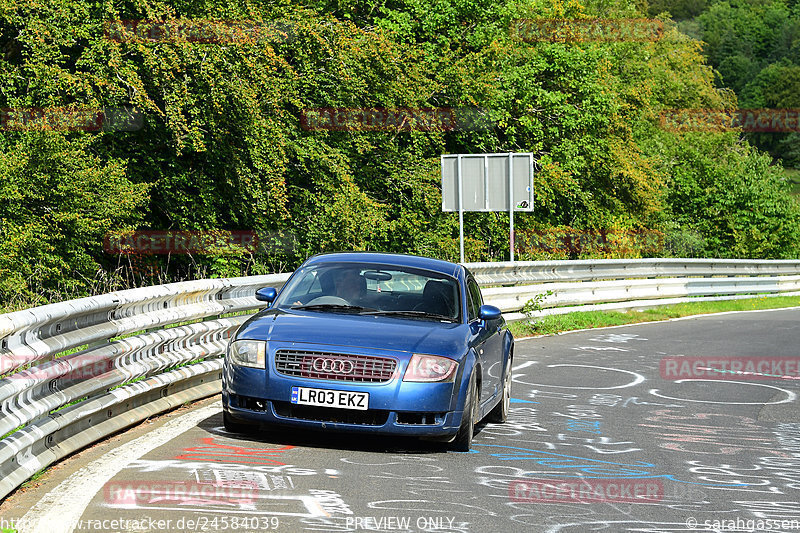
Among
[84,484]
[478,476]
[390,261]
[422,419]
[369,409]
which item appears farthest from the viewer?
[390,261]

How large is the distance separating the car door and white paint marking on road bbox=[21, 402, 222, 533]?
2.19 meters

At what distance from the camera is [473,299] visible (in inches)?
387

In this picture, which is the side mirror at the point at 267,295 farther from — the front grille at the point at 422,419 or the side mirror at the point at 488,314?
the front grille at the point at 422,419

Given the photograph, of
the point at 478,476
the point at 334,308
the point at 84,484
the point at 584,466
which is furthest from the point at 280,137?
the point at 84,484

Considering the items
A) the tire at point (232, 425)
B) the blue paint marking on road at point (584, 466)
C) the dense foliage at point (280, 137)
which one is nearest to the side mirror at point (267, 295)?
the tire at point (232, 425)

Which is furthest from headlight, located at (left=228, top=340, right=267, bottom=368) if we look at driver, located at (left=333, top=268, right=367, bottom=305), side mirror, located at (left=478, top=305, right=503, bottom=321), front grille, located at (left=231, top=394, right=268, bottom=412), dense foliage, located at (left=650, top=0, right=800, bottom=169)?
dense foliage, located at (left=650, top=0, right=800, bottom=169)

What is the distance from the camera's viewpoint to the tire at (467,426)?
26.5 feet

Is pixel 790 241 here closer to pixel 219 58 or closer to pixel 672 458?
pixel 219 58

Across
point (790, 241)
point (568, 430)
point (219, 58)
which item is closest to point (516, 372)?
point (568, 430)

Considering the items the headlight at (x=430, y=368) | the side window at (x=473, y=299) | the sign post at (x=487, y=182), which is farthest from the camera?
the sign post at (x=487, y=182)

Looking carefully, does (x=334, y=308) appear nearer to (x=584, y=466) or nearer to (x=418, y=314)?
(x=418, y=314)

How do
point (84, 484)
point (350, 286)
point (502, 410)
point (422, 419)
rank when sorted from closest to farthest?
point (84, 484) < point (422, 419) < point (350, 286) < point (502, 410)

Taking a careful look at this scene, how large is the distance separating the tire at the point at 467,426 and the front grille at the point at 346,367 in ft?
2.14

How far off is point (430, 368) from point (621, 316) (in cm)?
1577
